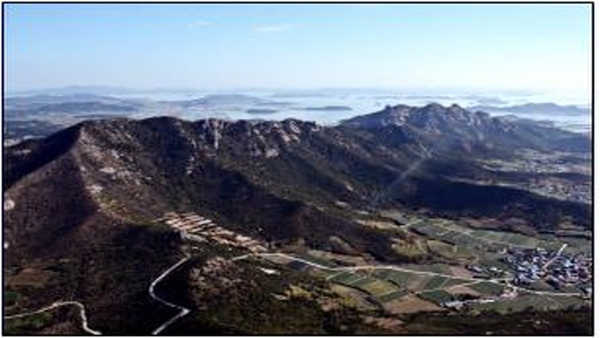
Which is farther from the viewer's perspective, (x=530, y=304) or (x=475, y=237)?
(x=475, y=237)

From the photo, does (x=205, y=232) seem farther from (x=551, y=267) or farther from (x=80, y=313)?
(x=551, y=267)

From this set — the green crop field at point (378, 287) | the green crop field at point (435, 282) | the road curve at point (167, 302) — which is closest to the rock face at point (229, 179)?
the green crop field at point (435, 282)

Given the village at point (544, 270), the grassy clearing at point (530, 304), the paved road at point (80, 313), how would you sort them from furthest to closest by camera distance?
the village at point (544, 270), the grassy clearing at point (530, 304), the paved road at point (80, 313)

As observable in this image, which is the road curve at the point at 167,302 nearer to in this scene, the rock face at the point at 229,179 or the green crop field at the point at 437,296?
the rock face at the point at 229,179

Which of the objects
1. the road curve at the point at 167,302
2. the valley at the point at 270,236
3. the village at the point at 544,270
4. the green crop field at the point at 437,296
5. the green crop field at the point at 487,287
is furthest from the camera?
the village at the point at 544,270

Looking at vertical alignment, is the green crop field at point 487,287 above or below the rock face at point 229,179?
below

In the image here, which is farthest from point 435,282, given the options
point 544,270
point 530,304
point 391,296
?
point 544,270

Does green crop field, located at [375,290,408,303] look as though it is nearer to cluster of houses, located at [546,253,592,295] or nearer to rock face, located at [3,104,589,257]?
rock face, located at [3,104,589,257]

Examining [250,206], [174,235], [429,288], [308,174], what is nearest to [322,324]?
[429,288]

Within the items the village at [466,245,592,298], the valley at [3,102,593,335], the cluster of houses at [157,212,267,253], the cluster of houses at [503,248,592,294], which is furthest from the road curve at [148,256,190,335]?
the cluster of houses at [503,248,592,294]

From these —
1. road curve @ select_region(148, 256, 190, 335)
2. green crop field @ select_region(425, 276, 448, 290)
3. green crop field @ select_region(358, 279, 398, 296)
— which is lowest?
green crop field @ select_region(425, 276, 448, 290)
